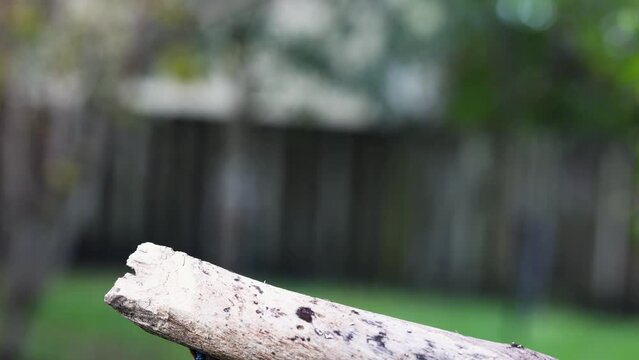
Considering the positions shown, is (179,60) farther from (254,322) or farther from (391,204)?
(391,204)

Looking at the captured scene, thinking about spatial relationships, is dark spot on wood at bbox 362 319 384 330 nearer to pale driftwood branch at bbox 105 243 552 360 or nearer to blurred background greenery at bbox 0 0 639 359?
pale driftwood branch at bbox 105 243 552 360

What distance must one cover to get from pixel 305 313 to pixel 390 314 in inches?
371

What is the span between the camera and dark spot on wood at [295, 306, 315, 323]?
239 cm

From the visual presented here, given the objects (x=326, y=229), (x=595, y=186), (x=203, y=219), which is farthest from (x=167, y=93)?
(x=595, y=186)

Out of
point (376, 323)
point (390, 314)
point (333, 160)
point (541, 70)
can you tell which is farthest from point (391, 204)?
point (376, 323)

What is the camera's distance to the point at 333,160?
49.8ft

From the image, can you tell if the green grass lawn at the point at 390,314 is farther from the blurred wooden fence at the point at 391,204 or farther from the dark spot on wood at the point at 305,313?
A: the dark spot on wood at the point at 305,313

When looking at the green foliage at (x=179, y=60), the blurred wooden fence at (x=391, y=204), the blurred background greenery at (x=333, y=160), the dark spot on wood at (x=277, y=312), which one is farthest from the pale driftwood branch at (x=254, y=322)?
the blurred wooden fence at (x=391, y=204)

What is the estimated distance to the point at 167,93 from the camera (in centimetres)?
1399

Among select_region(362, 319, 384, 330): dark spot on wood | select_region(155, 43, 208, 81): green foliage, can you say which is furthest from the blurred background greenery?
select_region(362, 319, 384, 330): dark spot on wood

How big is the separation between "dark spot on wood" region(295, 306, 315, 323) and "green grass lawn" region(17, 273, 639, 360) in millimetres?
7179

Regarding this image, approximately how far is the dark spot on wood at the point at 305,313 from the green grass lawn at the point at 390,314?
23.6ft

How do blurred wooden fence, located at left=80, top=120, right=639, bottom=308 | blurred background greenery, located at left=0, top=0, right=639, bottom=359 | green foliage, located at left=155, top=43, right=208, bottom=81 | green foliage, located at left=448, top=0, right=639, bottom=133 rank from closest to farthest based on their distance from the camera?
green foliage, located at left=155, top=43, right=208, bottom=81 < blurred background greenery, located at left=0, top=0, right=639, bottom=359 < green foliage, located at left=448, top=0, right=639, bottom=133 < blurred wooden fence, located at left=80, top=120, right=639, bottom=308

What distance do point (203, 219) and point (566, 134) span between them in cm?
472
